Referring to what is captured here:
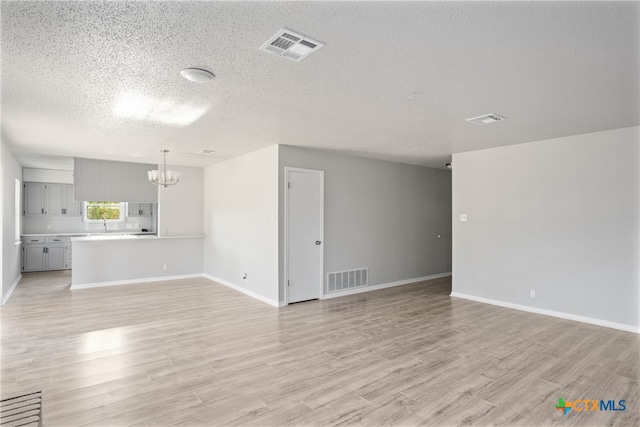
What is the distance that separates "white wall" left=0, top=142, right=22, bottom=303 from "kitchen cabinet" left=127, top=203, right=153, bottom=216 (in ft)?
9.98

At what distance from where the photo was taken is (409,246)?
7.18 meters

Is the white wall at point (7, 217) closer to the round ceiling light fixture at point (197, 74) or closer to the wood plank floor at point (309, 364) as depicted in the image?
the wood plank floor at point (309, 364)

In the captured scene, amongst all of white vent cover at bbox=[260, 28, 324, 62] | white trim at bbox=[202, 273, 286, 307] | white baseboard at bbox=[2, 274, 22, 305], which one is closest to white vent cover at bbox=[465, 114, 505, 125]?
white vent cover at bbox=[260, 28, 324, 62]

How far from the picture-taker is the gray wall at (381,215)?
19.4 feet

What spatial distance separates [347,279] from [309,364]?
9.79ft

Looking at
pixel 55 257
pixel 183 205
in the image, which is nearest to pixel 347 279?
pixel 183 205

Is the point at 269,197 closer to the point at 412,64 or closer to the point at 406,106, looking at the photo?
the point at 406,106

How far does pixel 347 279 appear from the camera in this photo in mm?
6180

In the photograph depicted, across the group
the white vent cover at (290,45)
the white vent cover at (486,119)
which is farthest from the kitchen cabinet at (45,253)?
the white vent cover at (486,119)

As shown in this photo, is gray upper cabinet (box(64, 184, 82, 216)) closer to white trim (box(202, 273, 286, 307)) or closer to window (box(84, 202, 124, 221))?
window (box(84, 202, 124, 221))

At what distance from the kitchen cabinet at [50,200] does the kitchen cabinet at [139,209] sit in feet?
3.76

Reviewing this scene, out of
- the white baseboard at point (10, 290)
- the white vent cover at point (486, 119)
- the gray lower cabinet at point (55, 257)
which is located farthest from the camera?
the gray lower cabinet at point (55, 257)

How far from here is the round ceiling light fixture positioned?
8.41 ft

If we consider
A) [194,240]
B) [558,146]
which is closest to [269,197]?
[194,240]
